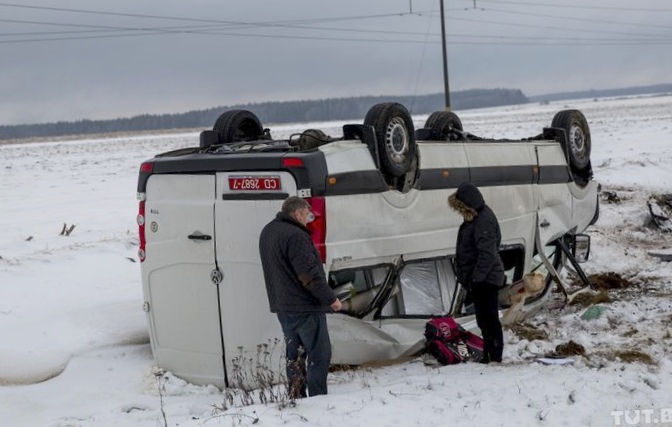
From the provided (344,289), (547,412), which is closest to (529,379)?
(547,412)

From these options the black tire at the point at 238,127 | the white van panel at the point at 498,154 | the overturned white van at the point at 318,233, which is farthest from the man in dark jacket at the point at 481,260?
the black tire at the point at 238,127

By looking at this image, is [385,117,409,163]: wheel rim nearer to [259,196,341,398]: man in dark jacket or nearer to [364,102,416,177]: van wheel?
[364,102,416,177]: van wheel

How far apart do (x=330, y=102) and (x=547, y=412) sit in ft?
496

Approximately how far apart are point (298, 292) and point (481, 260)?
169cm

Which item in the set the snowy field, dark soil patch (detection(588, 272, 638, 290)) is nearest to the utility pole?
the snowy field

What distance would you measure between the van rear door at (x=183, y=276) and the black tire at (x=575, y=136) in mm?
4619

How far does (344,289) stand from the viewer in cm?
628

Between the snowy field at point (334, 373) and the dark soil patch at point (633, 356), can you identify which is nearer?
the snowy field at point (334, 373)

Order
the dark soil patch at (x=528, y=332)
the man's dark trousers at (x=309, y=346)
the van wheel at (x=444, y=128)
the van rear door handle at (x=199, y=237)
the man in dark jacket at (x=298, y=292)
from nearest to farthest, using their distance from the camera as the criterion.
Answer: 1. the man in dark jacket at (x=298, y=292)
2. the man's dark trousers at (x=309, y=346)
3. the van rear door handle at (x=199, y=237)
4. the dark soil patch at (x=528, y=332)
5. the van wheel at (x=444, y=128)

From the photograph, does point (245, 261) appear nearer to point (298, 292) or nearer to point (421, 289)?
point (298, 292)

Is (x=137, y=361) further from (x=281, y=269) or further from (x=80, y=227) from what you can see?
(x=80, y=227)

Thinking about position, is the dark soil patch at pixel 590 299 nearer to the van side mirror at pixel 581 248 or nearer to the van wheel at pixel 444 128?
the van side mirror at pixel 581 248

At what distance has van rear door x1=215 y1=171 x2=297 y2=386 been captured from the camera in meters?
5.79

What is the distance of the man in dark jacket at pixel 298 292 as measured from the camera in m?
5.29
